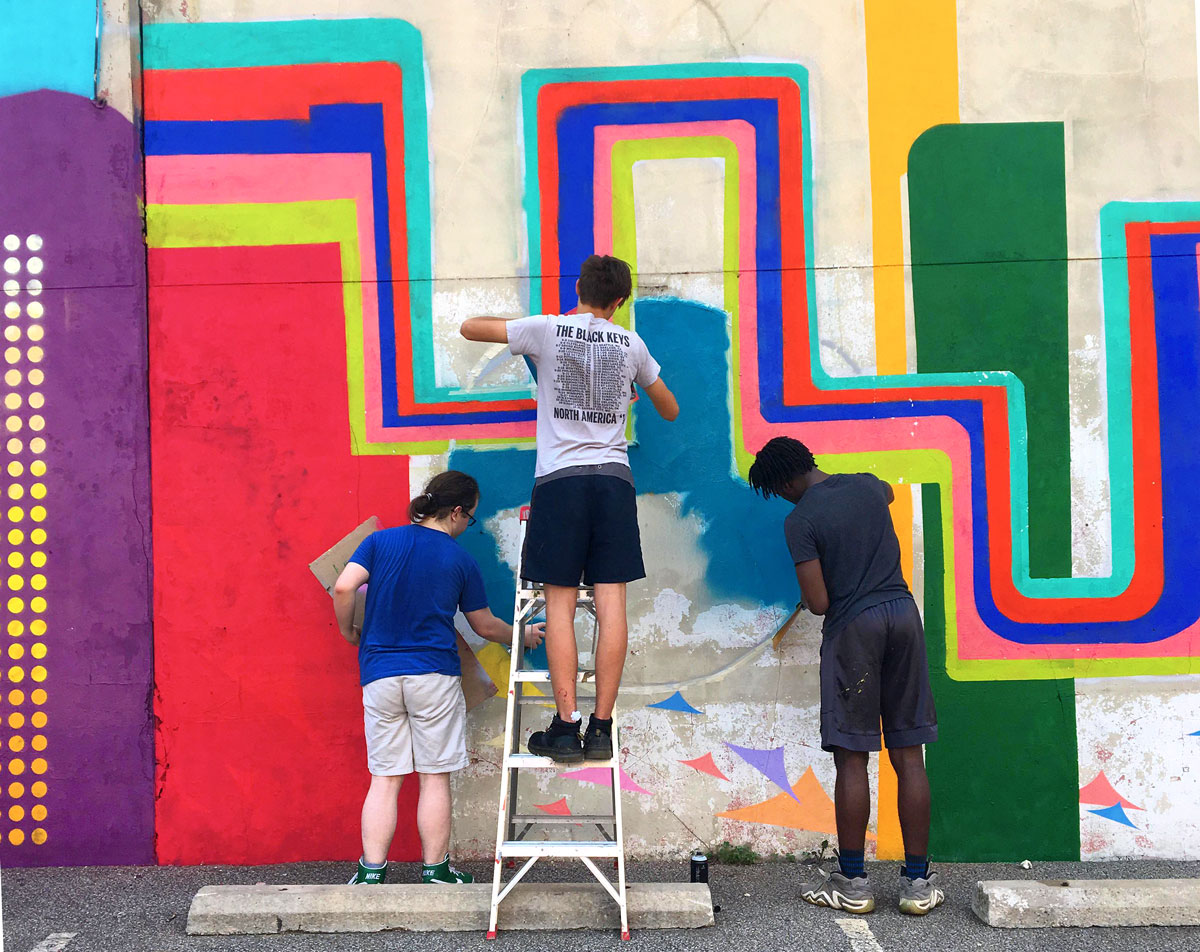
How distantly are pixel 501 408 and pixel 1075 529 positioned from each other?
2512 mm

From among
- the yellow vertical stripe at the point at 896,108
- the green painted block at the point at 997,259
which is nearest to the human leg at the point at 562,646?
the yellow vertical stripe at the point at 896,108

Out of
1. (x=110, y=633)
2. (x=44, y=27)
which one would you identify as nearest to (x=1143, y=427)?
(x=110, y=633)

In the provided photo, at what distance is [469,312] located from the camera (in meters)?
4.28

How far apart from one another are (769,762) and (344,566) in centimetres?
197

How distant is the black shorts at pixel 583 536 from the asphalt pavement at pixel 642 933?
4.02ft

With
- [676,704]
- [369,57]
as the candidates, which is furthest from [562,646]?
[369,57]

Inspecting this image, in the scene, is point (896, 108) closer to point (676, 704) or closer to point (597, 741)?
point (676, 704)

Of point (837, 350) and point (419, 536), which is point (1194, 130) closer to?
point (837, 350)

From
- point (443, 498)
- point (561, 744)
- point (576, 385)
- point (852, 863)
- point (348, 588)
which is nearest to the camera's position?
point (561, 744)

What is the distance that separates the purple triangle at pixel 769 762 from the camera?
4.17 m

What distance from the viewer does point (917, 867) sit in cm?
359

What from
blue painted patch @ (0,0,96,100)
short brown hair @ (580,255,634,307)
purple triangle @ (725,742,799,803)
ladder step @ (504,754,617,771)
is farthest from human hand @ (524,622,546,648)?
blue painted patch @ (0,0,96,100)

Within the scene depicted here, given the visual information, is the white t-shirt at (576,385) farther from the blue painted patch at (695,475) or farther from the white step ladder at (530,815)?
the blue painted patch at (695,475)

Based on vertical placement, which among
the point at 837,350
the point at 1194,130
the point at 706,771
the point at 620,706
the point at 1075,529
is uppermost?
the point at 1194,130
